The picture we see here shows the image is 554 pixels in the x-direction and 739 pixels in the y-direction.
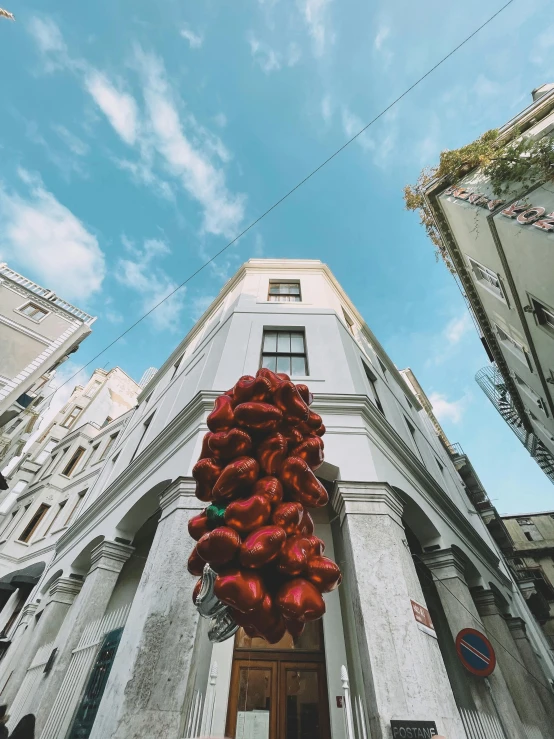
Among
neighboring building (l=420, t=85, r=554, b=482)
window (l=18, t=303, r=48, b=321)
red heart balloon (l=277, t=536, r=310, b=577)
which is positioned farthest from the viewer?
window (l=18, t=303, r=48, b=321)

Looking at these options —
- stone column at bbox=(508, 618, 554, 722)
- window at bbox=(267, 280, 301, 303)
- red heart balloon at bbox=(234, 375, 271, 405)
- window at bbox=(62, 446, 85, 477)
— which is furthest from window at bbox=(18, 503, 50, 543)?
stone column at bbox=(508, 618, 554, 722)

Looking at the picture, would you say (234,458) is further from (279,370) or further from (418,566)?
(418,566)

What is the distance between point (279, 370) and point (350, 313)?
21.3 feet

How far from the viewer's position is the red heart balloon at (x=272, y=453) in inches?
100

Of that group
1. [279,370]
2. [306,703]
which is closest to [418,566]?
[306,703]

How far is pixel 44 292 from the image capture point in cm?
1867

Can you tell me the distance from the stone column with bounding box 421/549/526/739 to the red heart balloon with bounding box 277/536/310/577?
5.59 metres

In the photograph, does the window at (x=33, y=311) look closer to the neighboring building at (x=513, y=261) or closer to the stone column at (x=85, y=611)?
the stone column at (x=85, y=611)

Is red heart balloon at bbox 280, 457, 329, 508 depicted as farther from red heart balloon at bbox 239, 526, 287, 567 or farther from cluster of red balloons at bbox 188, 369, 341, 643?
red heart balloon at bbox 239, 526, 287, 567

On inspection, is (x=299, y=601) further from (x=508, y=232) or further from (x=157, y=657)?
(x=508, y=232)

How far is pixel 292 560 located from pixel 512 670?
30.4ft

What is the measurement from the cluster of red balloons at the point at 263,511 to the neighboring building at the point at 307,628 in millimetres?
1738

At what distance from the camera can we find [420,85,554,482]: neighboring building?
8852 mm

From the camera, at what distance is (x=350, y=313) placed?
13.7 m
